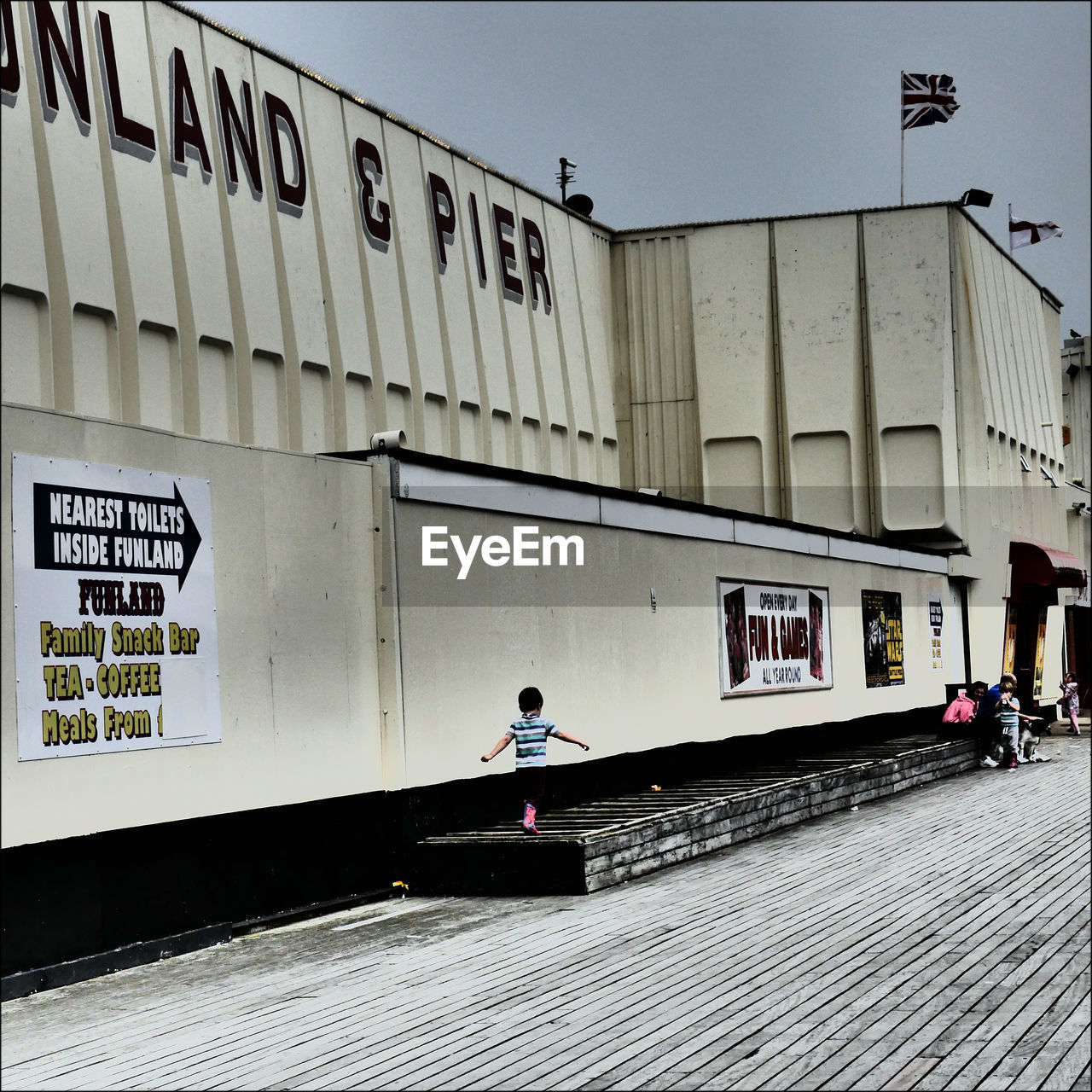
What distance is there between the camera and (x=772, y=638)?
1755cm

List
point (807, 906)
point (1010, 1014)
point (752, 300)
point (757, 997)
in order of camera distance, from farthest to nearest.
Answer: point (752, 300), point (807, 906), point (757, 997), point (1010, 1014)

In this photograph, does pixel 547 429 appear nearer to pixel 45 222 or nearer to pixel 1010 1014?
pixel 45 222

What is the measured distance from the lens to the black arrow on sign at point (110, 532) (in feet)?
24.9

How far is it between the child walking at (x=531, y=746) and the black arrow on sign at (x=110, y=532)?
342 centimetres

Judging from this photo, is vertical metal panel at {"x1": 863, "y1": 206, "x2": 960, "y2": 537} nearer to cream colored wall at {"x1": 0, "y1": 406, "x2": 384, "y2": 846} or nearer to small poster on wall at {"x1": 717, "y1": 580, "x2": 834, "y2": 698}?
small poster on wall at {"x1": 717, "y1": 580, "x2": 834, "y2": 698}

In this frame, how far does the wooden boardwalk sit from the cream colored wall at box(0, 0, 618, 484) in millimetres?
5307

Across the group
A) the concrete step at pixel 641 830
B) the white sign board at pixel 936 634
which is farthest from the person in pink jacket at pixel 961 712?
the concrete step at pixel 641 830

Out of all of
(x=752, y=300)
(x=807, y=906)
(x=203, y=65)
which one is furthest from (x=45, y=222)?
(x=752, y=300)

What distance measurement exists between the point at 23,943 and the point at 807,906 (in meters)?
5.26

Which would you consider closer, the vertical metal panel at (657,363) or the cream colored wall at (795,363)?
the cream colored wall at (795,363)

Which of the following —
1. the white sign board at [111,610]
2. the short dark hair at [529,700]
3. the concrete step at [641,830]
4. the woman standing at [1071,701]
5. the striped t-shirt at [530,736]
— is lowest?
the woman standing at [1071,701]

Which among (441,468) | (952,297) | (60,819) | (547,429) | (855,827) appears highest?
(952,297)

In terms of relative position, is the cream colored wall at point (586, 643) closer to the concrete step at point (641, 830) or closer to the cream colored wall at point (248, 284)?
the concrete step at point (641, 830)

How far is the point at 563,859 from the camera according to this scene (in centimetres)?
1034
